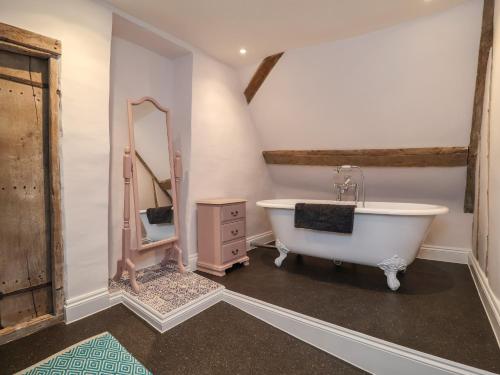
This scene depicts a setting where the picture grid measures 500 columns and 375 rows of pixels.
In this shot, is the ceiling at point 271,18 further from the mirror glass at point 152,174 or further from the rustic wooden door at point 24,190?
the rustic wooden door at point 24,190

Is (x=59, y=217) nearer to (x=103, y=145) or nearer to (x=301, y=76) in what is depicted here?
(x=103, y=145)

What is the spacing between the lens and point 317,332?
1.76m

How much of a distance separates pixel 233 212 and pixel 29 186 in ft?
5.42

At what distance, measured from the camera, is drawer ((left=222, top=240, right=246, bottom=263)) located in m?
2.70

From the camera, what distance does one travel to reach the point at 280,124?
343 cm

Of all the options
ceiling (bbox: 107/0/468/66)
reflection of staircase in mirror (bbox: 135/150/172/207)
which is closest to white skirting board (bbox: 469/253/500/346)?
ceiling (bbox: 107/0/468/66)

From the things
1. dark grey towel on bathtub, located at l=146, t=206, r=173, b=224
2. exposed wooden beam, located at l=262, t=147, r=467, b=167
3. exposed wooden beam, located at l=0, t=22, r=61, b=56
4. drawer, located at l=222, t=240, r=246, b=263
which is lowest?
drawer, located at l=222, t=240, r=246, b=263

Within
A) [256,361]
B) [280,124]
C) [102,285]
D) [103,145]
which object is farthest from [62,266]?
[280,124]

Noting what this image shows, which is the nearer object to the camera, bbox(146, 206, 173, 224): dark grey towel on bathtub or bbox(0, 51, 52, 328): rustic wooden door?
bbox(0, 51, 52, 328): rustic wooden door

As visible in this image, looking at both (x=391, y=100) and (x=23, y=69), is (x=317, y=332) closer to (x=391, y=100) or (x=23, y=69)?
(x=391, y=100)

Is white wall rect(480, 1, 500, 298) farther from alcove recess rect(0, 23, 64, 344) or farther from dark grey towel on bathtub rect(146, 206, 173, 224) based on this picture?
alcove recess rect(0, 23, 64, 344)

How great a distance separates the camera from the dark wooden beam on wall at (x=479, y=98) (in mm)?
1978

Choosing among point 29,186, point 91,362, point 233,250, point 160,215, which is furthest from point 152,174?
point 91,362

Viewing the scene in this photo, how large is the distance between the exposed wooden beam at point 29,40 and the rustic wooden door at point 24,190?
0.37 feet
